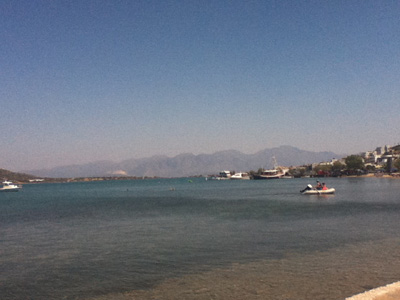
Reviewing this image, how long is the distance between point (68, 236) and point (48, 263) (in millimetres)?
10464

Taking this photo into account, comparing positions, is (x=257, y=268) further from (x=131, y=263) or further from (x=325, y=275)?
(x=131, y=263)

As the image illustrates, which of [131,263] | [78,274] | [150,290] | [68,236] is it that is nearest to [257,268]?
[150,290]

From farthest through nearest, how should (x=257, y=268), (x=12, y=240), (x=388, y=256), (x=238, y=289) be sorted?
(x=12, y=240) < (x=388, y=256) < (x=257, y=268) < (x=238, y=289)

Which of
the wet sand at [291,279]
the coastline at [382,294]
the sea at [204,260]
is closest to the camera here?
the coastline at [382,294]

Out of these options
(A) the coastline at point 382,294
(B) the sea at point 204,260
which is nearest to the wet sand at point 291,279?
(B) the sea at point 204,260

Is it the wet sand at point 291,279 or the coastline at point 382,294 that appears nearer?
the coastline at point 382,294

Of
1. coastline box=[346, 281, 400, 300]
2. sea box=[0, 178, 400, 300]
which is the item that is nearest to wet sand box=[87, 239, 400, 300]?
sea box=[0, 178, 400, 300]

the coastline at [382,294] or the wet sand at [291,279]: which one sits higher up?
the coastline at [382,294]

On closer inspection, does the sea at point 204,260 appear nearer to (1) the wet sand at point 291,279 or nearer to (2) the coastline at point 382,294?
(1) the wet sand at point 291,279

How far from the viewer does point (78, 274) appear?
64.4 ft

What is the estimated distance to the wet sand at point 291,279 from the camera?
15.4 metres

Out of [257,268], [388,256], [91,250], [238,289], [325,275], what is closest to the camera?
[238,289]

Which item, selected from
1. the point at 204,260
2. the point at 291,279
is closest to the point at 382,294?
the point at 291,279

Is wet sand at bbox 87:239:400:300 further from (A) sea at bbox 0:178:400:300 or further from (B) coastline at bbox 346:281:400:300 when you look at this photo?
(B) coastline at bbox 346:281:400:300
